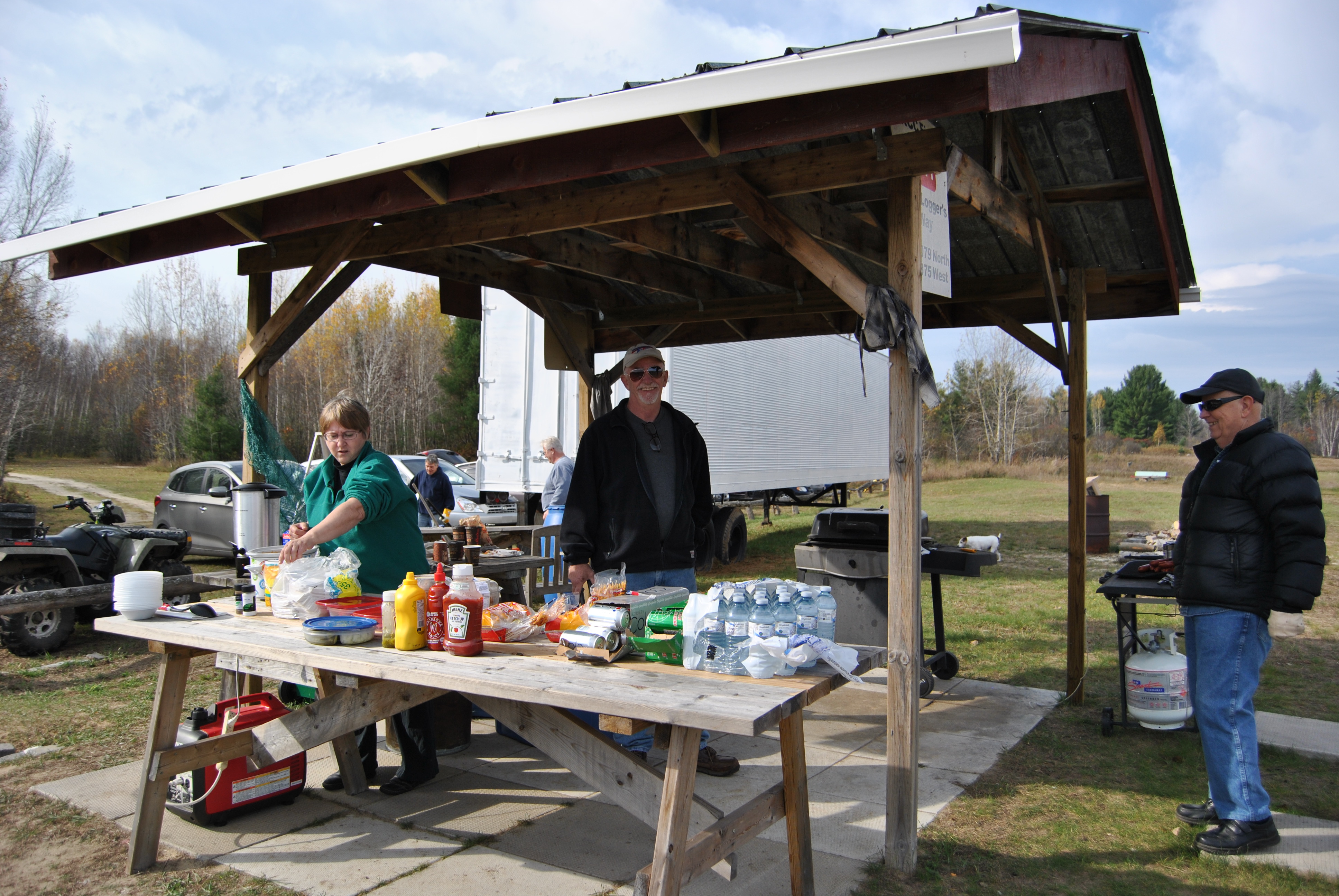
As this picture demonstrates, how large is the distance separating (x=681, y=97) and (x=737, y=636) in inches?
66.1

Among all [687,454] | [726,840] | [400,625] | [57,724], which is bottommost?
[57,724]

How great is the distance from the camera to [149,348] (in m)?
A: 45.7

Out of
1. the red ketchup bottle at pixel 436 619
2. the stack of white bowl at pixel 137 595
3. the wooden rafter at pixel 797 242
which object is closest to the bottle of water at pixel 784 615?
the red ketchup bottle at pixel 436 619

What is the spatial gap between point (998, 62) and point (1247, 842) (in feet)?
9.90

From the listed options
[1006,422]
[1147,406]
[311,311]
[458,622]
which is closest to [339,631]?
[458,622]

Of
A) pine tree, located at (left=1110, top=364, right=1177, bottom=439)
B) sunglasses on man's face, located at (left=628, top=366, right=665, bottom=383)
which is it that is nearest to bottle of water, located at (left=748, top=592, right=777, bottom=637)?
sunglasses on man's face, located at (left=628, top=366, right=665, bottom=383)

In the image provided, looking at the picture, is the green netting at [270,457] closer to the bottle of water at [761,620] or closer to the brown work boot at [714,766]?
the brown work boot at [714,766]

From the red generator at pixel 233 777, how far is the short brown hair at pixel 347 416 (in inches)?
46.6

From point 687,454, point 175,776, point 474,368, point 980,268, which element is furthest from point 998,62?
point 474,368

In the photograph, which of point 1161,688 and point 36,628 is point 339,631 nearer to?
point 1161,688

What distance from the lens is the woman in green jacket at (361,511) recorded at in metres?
3.44

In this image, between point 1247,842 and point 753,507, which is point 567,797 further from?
point 753,507

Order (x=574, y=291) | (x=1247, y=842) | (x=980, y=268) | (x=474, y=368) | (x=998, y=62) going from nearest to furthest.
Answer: (x=998, y=62)
(x=1247, y=842)
(x=980, y=268)
(x=574, y=291)
(x=474, y=368)

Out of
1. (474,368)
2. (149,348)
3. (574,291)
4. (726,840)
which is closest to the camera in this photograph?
(726,840)
